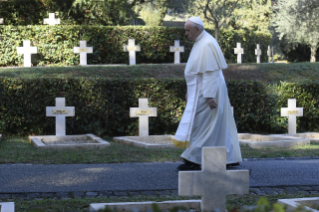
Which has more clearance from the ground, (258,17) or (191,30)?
(258,17)

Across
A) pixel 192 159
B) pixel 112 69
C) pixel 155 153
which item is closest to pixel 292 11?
pixel 112 69

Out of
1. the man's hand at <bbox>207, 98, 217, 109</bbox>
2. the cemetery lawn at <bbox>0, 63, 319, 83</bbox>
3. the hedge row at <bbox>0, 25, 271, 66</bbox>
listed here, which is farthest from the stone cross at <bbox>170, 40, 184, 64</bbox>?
the man's hand at <bbox>207, 98, 217, 109</bbox>

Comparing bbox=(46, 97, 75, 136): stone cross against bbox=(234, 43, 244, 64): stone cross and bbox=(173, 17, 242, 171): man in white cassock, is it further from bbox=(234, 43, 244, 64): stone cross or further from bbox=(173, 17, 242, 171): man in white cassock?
bbox=(234, 43, 244, 64): stone cross

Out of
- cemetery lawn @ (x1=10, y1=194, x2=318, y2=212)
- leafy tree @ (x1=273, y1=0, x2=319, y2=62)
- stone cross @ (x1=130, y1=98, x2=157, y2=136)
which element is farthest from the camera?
leafy tree @ (x1=273, y1=0, x2=319, y2=62)

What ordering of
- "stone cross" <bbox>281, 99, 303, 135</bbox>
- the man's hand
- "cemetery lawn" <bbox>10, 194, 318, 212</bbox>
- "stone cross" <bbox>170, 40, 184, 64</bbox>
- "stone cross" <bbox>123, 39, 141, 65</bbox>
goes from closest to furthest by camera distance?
1. "cemetery lawn" <bbox>10, 194, 318, 212</bbox>
2. the man's hand
3. "stone cross" <bbox>281, 99, 303, 135</bbox>
4. "stone cross" <bbox>123, 39, 141, 65</bbox>
5. "stone cross" <bbox>170, 40, 184, 64</bbox>

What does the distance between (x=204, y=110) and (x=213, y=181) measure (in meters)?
2.37

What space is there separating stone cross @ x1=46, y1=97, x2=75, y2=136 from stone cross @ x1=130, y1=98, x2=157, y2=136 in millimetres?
1370

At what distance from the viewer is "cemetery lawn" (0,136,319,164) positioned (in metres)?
7.34

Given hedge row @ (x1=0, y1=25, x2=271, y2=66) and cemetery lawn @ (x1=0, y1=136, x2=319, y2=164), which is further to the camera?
hedge row @ (x1=0, y1=25, x2=271, y2=66)

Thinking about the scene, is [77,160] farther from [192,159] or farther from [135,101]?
[135,101]

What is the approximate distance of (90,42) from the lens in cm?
1764

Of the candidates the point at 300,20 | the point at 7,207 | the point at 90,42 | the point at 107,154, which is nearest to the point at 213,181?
the point at 7,207

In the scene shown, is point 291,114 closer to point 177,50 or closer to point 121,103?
point 121,103

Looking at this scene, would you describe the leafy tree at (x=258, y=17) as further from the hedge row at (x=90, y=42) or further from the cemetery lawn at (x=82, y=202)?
the cemetery lawn at (x=82, y=202)
